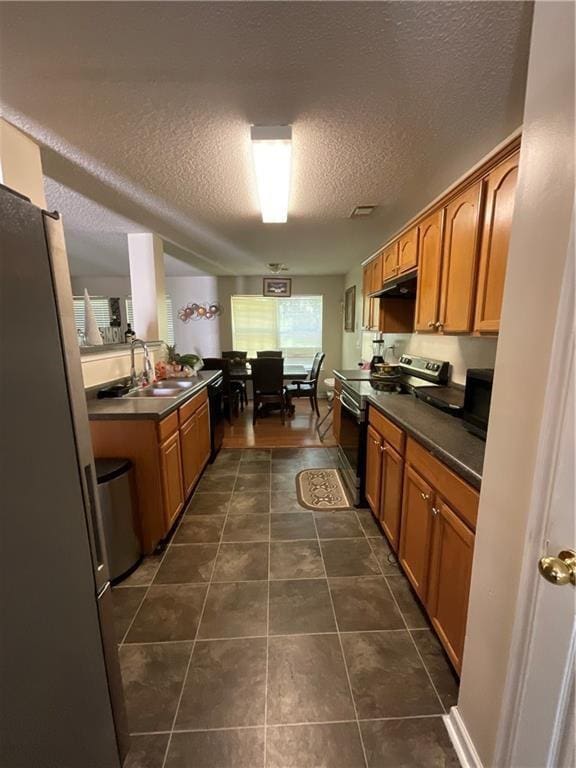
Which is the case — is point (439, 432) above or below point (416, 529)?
above

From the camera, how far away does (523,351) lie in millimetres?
808

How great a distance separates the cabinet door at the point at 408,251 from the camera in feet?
7.69

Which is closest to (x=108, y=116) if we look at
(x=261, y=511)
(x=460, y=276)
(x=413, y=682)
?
(x=460, y=276)

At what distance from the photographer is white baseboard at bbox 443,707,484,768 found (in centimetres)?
101

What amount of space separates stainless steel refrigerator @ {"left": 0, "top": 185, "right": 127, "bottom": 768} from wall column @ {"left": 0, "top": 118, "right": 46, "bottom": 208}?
3.83 feet

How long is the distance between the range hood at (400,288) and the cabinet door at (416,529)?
149 centimetres

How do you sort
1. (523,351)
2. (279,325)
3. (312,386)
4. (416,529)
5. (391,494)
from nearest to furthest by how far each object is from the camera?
(523,351)
(416,529)
(391,494)
(312,386)
(279,325)

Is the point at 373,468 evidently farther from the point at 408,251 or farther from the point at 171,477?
the point at 408,251

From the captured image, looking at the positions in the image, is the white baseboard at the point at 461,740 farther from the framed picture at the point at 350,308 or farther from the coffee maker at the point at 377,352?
the framed picture at the point at 350,308

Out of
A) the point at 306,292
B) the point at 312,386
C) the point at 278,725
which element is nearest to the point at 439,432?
the point at 278,725

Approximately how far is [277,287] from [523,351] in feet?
17.0

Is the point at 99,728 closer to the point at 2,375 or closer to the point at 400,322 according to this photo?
the point at 2,375

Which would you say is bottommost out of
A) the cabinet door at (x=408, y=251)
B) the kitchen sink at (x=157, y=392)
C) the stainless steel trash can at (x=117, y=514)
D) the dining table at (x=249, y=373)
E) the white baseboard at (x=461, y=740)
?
the white baseboard at (x=461, y=740)

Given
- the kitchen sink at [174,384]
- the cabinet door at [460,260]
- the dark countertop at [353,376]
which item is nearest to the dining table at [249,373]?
the dark countertop at [353,376]
